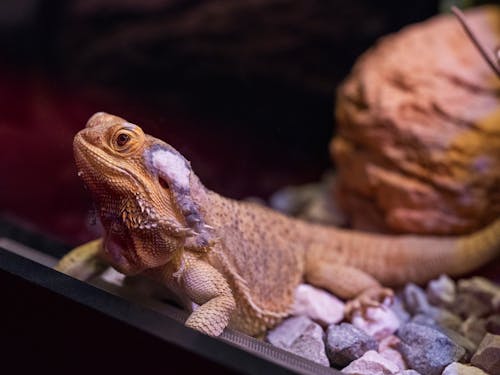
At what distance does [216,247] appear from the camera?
7.20 ft

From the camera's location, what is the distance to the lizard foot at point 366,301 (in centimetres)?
247

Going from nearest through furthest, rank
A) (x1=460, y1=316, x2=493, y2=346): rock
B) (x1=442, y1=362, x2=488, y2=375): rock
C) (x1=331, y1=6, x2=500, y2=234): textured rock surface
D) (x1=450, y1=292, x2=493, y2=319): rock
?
1. (x1=442, y1=362, x2=488, y2=375): rock
2. (x1=460, y1=316, x2=493, y2=346): rock
3. (x1=450, y1=292, x2=493, y2=319): rock
4. (x1=331, y1=6, x2=500, y2=234): textured rock surface

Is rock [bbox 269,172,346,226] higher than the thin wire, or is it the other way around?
the thin wire

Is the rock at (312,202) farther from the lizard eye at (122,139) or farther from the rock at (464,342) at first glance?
the lizard eye at (122,139)

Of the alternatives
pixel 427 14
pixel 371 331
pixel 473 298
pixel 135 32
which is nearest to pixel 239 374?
pixel 371 331

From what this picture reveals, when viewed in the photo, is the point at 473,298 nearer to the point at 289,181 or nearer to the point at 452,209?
the point at 452,209

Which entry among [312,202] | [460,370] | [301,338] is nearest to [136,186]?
[301,338]

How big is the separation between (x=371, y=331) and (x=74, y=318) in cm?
128

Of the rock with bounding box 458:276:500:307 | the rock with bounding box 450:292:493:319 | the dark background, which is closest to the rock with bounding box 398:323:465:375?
the rock with bounding box 450:292:493:319

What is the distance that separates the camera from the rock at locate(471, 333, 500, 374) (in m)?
1.95

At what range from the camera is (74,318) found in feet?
5.44

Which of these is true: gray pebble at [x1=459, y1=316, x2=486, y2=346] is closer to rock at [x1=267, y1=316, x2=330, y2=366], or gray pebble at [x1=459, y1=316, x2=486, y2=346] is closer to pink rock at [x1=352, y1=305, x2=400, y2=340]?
pink rock at [x1=352, y1=305, x2=400, y2=340]

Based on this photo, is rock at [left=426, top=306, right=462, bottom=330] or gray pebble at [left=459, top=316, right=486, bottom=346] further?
rock at [left=426, top=306, right=462, bottom=330]

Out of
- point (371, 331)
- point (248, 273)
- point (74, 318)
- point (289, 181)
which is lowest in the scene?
point (289, 181)
